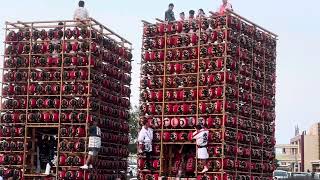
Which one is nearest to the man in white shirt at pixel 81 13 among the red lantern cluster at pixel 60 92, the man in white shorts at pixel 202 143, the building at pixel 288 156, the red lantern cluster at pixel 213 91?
the red lantern cluster at pixel 60 92

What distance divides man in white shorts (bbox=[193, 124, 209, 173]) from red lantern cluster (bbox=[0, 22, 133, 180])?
197 inches

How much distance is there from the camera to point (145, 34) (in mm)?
28047

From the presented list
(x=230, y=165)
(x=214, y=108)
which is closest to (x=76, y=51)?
(x=214, y=108)

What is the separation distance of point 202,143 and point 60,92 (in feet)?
23.0

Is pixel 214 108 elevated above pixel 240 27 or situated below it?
below

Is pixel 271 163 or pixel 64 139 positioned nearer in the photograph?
pixel 64 139

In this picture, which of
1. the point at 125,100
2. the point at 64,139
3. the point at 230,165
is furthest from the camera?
the point at 125,100

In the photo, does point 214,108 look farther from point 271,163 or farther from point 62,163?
point 62,163

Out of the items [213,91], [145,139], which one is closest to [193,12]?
[213,91]

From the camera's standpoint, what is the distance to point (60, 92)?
27.0m

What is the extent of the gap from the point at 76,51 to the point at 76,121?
127 inches

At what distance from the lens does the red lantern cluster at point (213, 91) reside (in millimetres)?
25344

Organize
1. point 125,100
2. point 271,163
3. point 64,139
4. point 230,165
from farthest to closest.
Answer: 1. point 125,100
2. point 271,163
3. point 64,139
4. point 230,165

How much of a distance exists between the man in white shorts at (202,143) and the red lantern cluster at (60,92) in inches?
197
